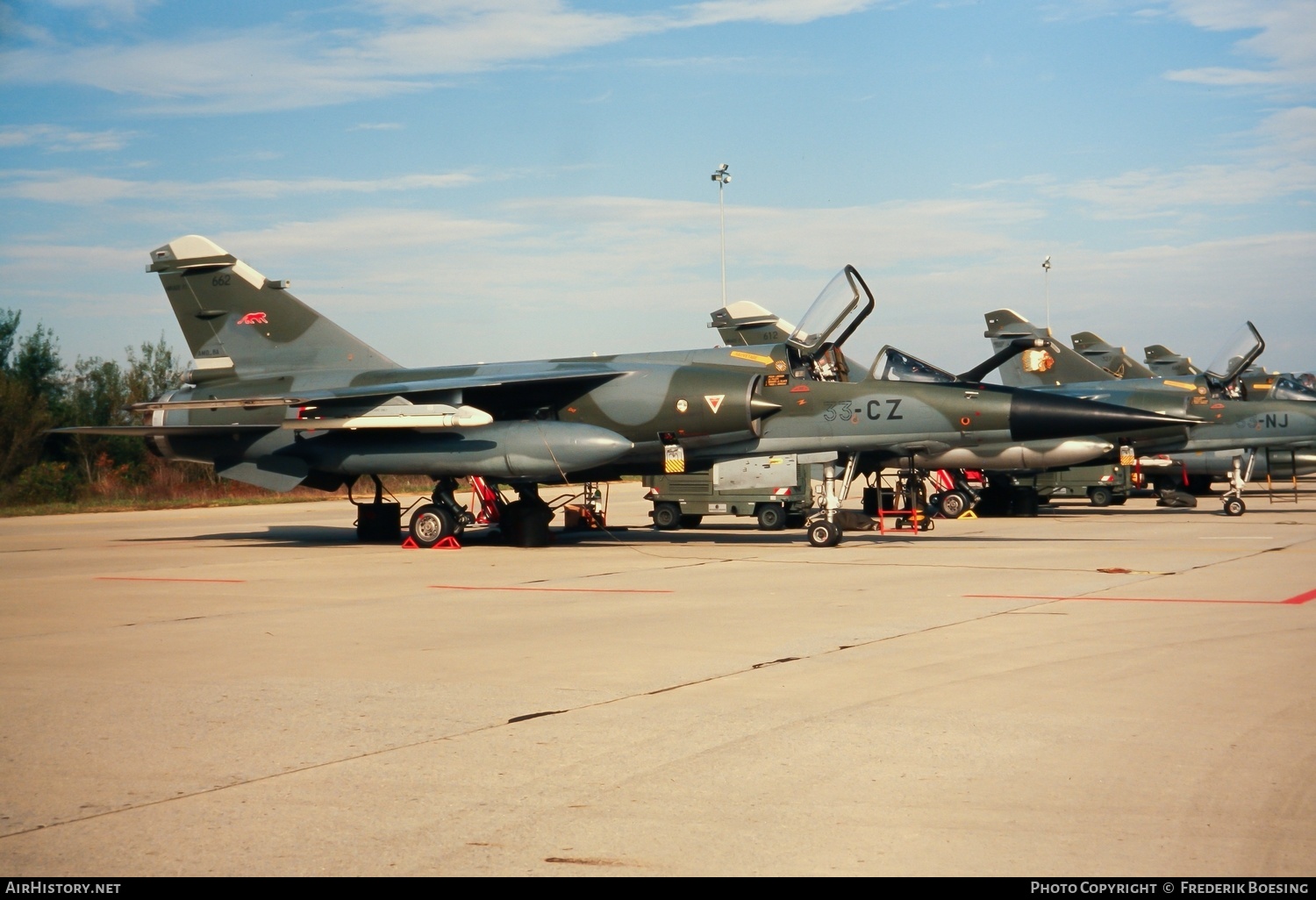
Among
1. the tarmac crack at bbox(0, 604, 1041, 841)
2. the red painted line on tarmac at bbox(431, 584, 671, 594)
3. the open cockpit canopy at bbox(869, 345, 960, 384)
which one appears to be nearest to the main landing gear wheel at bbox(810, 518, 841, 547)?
the open cockpit canopy at bbox(869, 345, 960, 384)

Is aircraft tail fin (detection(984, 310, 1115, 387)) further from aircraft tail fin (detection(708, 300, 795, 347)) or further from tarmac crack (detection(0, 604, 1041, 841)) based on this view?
tarmac crack (detection(0, 604, 1041, 841))

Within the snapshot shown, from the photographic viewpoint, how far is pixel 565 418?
17.6 m

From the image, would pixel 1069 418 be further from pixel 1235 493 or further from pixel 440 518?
pixel 1235 493

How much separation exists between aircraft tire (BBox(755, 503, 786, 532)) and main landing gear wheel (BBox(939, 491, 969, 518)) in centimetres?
535

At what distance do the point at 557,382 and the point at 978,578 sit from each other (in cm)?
738

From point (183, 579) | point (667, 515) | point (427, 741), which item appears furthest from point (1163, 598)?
point (667, 515)

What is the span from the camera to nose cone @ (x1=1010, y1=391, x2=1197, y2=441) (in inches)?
605

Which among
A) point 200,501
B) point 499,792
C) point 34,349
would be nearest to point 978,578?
point 499,792

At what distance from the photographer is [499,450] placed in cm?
1681

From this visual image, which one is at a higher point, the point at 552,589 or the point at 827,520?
the point at 827,520

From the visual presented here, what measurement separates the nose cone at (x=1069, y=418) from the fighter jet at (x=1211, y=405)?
25.5 feet

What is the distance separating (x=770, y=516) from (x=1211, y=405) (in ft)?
37.2

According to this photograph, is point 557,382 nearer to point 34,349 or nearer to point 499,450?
point 499,450

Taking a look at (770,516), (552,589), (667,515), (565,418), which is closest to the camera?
(552,589)
